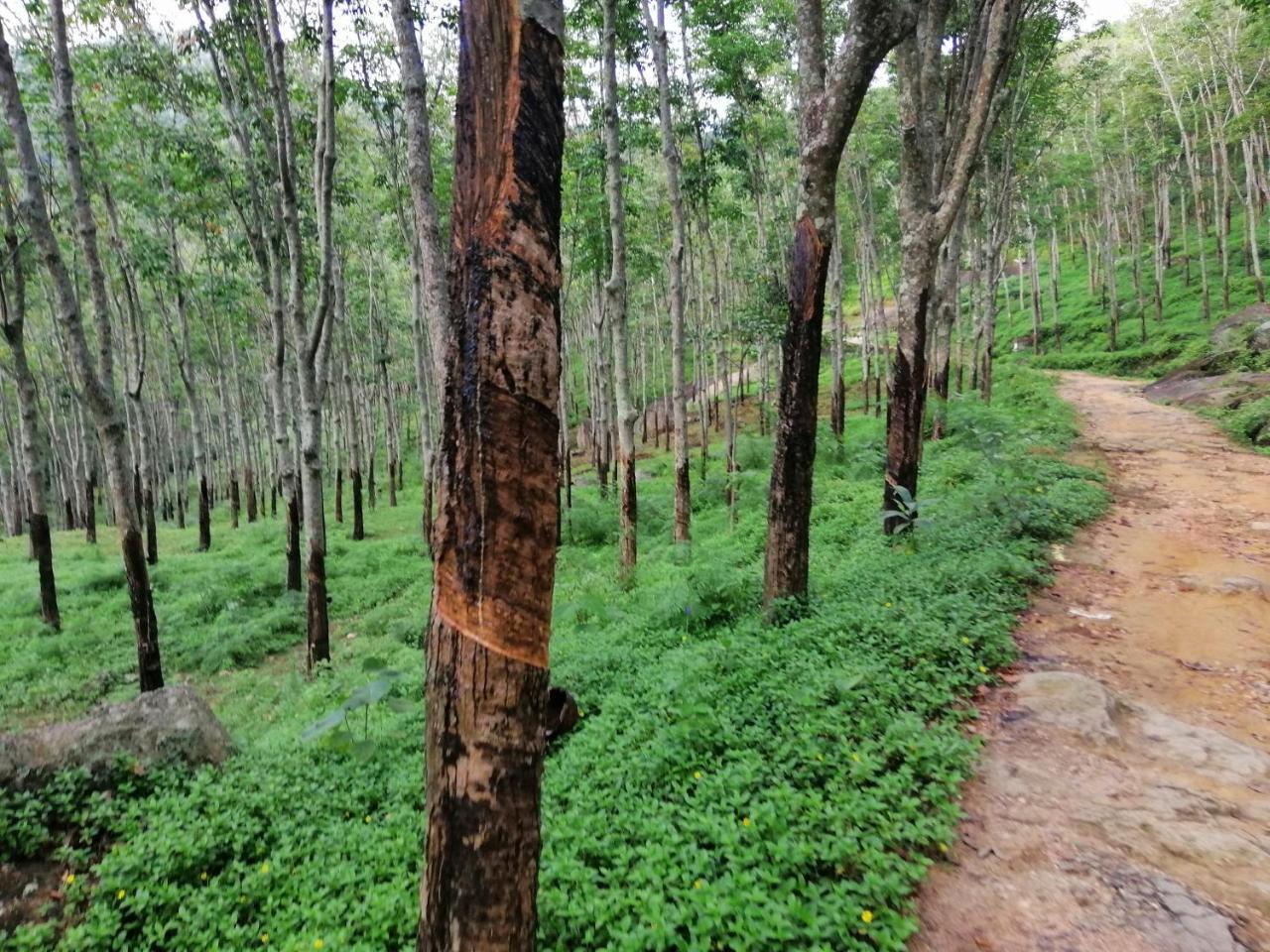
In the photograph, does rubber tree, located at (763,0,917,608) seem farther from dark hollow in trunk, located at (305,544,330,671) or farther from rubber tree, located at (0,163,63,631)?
rubber tree, located at (0,163,63,631)

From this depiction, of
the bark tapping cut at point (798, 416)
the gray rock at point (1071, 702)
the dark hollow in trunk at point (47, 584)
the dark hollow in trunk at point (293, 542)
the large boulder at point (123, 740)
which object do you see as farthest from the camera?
the dark hollow in trunk at point (47, 584)

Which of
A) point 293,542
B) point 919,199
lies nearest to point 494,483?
point 919,199

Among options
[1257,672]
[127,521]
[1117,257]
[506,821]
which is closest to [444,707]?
[506,821]

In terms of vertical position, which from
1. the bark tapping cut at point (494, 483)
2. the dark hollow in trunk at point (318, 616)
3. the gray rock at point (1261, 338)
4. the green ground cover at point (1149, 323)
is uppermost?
the green ground cover at point (1149, 323)

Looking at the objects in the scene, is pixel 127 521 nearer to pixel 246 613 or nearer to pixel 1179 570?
pixel 246 613

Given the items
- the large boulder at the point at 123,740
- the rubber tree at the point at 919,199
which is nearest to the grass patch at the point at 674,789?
the large boulder at the point at 123,740

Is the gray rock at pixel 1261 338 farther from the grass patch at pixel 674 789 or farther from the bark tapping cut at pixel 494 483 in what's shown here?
the bark tapping cut at pixel 494 483

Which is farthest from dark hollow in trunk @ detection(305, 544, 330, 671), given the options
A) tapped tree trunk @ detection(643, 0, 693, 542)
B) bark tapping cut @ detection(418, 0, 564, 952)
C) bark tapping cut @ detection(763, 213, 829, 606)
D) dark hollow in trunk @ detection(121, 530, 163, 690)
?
bark tapping cut @ detection(418, 0, 564, 952)

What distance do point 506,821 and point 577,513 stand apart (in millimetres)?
14877

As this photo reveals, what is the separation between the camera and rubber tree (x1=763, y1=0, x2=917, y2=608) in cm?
546

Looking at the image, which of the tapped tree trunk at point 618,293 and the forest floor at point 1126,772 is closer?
the forest floor at point 1126,772

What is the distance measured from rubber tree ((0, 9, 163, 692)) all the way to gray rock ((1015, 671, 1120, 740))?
8.67 m

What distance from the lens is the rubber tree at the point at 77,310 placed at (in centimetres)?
727

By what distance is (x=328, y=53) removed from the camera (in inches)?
324
